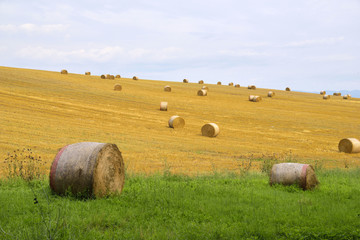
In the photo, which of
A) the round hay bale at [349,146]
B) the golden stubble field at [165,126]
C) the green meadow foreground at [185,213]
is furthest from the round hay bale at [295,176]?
the round hay bale at [349,146]

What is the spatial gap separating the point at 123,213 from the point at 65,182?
1.86m

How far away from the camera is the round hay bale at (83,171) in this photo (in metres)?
8.87

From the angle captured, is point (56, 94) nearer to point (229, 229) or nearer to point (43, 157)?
point (43, 157)

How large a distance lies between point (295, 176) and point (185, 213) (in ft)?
14.6

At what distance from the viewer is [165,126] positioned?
28578mm

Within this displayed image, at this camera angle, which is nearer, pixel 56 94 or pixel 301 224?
pixel 301 224

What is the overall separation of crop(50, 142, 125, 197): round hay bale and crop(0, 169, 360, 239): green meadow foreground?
Result: 29cm

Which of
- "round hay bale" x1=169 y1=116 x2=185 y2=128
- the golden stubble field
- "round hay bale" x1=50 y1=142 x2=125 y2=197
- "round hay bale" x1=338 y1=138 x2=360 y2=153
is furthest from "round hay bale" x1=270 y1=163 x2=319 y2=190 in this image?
"round hay bale" x1=169 y1=116 x2=185 y2=128

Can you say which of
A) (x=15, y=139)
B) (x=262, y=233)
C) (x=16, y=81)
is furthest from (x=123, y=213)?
(x=16, y=81)

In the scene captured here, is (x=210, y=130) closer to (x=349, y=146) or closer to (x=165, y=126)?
(x=165, y=126)

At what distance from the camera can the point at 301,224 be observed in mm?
7484

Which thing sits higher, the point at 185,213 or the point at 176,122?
the point at 176,122

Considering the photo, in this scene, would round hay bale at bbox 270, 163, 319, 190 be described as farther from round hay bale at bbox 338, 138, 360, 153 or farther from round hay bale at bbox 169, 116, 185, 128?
round hay bale at bbox 169, 116, 185, 128

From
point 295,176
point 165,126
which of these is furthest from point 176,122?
point 295,176
